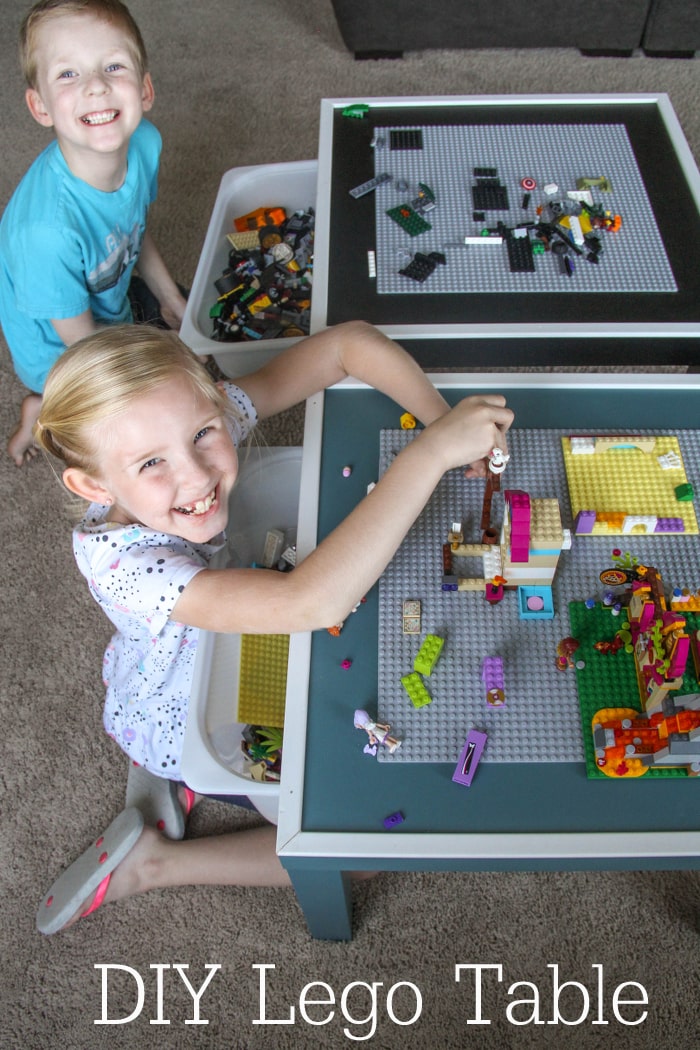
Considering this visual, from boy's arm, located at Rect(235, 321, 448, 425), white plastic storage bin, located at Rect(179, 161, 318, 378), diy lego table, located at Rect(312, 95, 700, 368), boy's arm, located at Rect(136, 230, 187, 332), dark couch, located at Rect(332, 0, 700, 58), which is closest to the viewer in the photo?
boy's arm, located at Rect(235, 321, 448, 425)

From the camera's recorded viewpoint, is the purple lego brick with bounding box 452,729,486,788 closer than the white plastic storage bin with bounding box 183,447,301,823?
Yes

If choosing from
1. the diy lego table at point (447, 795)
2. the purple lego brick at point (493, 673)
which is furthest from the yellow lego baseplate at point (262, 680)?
the purple lego brick at point (493, 673)

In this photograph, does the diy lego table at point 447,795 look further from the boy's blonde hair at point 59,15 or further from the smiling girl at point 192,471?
the boy's blonde hair at point 59,15

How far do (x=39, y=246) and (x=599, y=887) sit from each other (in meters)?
1.57

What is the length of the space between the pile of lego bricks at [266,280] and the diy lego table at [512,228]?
299 mm

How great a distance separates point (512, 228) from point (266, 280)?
2.08 feet

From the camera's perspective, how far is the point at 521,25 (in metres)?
2.71

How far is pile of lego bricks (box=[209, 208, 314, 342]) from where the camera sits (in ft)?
5.88

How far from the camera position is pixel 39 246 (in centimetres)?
148

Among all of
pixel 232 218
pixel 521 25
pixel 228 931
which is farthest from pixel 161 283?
pixel 521 25

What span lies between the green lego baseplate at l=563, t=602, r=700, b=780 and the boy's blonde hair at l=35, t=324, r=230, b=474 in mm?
574

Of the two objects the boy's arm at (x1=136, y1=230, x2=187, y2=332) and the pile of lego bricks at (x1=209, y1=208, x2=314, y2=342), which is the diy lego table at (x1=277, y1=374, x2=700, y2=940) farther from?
the boy's arm at (x1=136, y1=230, x2=187, y2=332)

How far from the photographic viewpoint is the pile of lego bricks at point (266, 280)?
179 centimetres

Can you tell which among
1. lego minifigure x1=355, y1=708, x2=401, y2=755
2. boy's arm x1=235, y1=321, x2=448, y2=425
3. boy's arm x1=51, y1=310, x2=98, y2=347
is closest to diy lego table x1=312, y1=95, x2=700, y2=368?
boy's arm x1=235, y1=321, x2=448, y2=425
